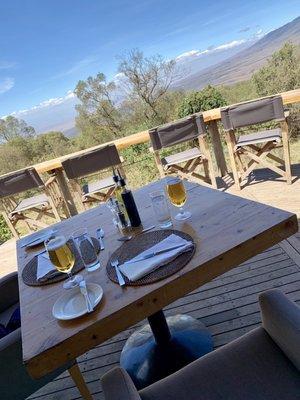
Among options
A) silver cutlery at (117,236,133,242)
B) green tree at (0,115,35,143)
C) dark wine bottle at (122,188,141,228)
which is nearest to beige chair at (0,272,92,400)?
silver cutlery at (117,236,133,242)

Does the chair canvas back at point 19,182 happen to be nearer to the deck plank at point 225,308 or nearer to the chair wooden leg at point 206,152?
the chair wooden leg at point 206,152

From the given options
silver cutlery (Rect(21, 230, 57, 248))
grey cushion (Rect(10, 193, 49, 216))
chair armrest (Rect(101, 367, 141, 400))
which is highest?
silver cutlery (Rect(21, 230, 57, 248))

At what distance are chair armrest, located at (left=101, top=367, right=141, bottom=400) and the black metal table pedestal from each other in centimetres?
71

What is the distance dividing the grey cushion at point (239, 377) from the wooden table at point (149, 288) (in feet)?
1.01

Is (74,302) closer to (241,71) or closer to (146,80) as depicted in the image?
(146,80)

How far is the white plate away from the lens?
94 centimetres

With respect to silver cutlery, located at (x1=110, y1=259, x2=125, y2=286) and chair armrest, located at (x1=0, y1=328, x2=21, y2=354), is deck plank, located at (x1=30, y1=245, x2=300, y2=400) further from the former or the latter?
silver cutlery, located at (x1=110, y1=259, x2=125, y2=286)

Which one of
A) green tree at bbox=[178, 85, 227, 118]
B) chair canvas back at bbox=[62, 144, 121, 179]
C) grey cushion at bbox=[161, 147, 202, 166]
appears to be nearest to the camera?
chair canvas back at bbox=[62, 144, 121, 179]

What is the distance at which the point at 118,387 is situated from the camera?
2.94 ft

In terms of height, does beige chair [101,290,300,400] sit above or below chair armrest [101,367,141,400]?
below

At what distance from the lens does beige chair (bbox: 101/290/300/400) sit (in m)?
0.93

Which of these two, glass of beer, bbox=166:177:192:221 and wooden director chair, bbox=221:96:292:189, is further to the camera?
wooden director chair, bbox=221:96:292:189

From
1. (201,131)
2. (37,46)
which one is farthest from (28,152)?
(201,131)

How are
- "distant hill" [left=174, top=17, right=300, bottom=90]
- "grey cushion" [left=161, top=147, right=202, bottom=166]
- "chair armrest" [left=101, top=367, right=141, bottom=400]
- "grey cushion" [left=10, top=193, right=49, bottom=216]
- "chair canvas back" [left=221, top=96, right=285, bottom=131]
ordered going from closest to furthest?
"chair armrest" [left=101, top=367, right=141, bottom=400] → "chair canvas back" [left=221, top=96, right=285, bottom=131] → "grey cushion" [left=161, top=147, right=202, bottom=166] → "grey cushion" [left=10, top=193, right=49, bottom=216] → "distant hill" [left=174, top=17, right=300, bottom=90]
